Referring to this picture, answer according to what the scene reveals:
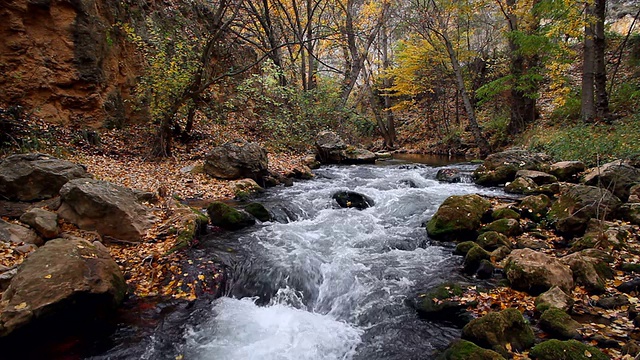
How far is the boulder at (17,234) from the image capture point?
200 inches

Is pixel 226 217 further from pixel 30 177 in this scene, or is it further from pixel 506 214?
pixel 506 214

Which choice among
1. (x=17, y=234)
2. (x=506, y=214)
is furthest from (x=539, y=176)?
(x=17, y=234)

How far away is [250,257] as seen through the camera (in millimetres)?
6484

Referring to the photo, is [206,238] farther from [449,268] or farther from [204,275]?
[449,268]

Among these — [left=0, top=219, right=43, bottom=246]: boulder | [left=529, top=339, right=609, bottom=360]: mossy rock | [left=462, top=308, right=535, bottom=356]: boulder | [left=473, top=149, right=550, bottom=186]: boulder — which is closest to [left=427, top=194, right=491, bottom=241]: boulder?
[left=462, top=308, right=535, bottom=356]: boulder

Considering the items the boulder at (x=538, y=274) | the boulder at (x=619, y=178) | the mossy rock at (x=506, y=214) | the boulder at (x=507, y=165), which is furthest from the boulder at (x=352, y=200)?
the boulder at (x=619, y=178)

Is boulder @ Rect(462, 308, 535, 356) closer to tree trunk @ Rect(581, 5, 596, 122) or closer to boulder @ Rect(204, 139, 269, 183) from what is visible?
boulder @ Rect(204, 139, 269, 183)

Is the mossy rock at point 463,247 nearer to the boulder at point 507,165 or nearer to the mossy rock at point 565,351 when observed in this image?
the mossy rock at point 565,351

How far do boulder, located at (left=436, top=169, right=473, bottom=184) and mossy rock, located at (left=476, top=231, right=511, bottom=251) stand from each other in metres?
6.10

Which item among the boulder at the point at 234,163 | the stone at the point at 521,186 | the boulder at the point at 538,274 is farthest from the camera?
the boulder at the point at 234,163

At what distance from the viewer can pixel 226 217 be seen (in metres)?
7.76

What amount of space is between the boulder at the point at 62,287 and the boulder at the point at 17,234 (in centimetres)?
94

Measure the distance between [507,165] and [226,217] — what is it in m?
9.66

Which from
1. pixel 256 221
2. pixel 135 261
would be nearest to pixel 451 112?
pixel 256 221
